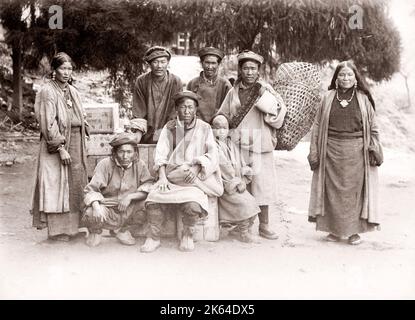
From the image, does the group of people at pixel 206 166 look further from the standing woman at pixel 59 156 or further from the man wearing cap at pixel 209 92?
the man wearing cap at pixel 209 92

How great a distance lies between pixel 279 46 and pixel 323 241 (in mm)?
3049

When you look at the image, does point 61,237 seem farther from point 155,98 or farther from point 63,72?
point 155,98

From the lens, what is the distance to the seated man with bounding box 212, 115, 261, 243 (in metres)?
5.42

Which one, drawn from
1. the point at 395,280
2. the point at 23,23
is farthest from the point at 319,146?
the point at 23,23

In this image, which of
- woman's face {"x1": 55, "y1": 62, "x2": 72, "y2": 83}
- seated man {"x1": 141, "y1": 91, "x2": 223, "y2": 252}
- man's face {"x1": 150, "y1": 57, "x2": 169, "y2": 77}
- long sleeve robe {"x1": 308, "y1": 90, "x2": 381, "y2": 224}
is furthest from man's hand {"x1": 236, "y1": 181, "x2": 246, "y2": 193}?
woman's face {"x1": 55, "y1": 62, "x2": 72, "y2": 83}

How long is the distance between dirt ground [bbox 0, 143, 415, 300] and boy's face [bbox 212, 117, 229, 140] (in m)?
1.07

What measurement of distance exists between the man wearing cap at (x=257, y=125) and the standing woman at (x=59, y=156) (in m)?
1.54

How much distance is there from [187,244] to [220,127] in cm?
121

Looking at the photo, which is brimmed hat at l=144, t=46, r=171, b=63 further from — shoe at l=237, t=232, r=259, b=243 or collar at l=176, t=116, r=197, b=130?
shoe at l=237, t=232, r=259, b=243

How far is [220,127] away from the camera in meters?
5.43

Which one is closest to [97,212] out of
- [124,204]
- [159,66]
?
[124,204]

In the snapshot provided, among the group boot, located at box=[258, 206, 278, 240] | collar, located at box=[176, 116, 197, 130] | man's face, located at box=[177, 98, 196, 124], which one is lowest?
boot, located at box=[258, 206, 278, 240]

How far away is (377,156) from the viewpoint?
528cm

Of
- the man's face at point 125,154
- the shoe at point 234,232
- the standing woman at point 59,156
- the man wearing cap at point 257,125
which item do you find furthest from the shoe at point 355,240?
the standing woman at point 59,156
